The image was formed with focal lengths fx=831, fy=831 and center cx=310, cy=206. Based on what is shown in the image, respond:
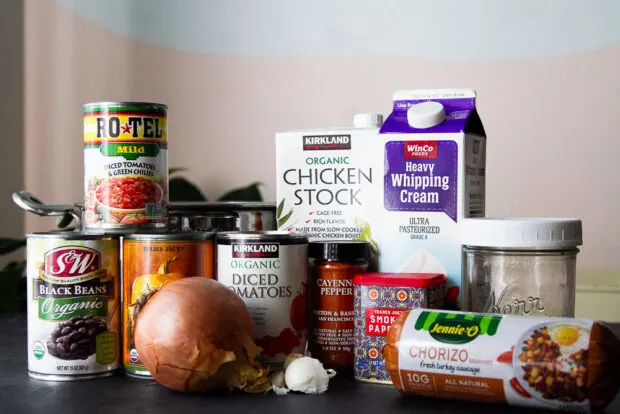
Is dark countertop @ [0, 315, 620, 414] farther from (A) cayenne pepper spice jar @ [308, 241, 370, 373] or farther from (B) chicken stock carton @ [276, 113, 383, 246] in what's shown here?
(B) chicken stock carton @ [276, 113, 383, 246]

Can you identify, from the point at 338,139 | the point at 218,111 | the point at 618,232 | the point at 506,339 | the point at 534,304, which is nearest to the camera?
the point at 506,339

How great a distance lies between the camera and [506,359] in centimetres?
90

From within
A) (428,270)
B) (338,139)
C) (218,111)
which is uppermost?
(218,111)

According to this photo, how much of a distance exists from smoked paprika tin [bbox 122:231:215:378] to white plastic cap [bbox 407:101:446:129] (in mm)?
320

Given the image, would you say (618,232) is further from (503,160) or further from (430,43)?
(430,43)

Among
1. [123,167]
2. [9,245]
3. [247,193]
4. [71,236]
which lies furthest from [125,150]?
[247,193]

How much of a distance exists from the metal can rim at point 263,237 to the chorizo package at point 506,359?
18 cm

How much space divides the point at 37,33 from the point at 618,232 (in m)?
1.70

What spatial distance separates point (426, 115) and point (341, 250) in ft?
0.73

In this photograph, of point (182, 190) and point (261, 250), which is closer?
point (261, 250)

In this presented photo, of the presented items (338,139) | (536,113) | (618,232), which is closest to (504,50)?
(536,113)

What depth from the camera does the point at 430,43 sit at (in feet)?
7.73

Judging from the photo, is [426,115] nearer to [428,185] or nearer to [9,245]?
[428,185]

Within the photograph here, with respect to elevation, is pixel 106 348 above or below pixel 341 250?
below
